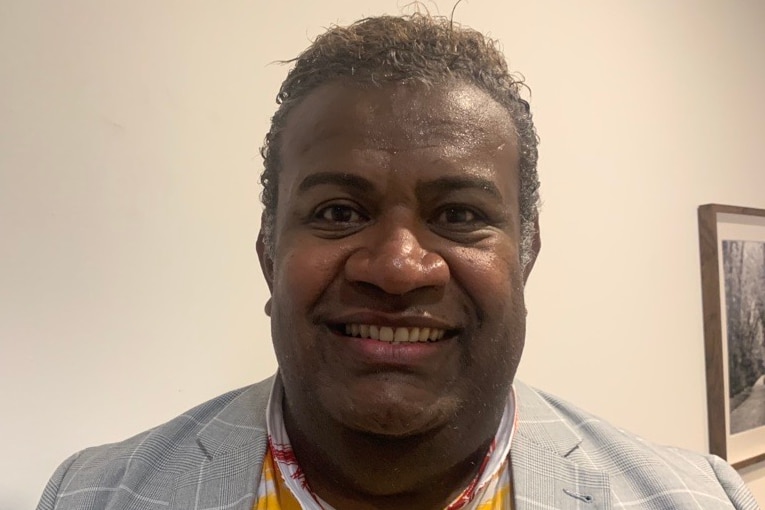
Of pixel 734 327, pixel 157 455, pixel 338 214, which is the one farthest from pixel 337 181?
Result: pixel 734 327

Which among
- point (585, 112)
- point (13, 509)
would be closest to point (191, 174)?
point (13, 509)

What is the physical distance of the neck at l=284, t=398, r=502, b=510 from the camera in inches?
24.7

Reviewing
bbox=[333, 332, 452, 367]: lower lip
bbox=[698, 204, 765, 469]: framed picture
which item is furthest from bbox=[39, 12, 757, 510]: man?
bbox=[698, 204, 765, 469]: framed picture

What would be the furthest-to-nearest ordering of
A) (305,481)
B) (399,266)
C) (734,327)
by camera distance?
(734,327), (305,481), (399,266)

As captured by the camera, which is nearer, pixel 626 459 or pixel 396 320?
pixel 396 320

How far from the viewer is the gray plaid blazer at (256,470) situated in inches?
→ 28.1

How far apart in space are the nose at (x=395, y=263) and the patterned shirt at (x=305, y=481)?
26cm

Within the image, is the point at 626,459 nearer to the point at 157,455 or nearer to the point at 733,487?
the point at 733,487

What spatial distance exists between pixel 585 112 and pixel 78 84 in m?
1.01

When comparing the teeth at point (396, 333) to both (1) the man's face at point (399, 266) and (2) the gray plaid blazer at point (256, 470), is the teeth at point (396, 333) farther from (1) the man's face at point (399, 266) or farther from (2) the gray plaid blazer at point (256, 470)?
(2) the gray plaid blazer at point (256, 470)

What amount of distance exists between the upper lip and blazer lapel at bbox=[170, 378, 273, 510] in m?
0.25

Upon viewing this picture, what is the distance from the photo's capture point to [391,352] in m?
0.61

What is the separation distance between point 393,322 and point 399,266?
6 cm

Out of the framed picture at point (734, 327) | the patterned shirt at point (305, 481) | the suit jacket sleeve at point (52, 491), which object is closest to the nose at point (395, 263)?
the patterned shirt at point (305, 481)
